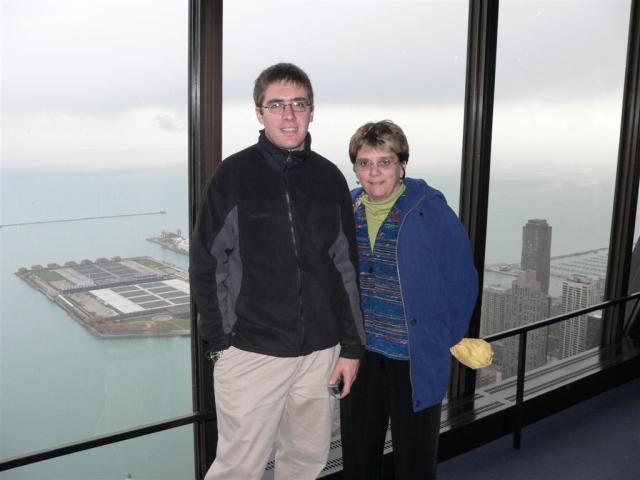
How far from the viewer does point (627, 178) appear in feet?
12.2

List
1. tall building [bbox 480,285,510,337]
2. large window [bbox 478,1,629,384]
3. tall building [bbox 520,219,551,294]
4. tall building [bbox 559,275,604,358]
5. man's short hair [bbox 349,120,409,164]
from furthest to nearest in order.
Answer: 1. tall building [bbox 559,275,604,358]
2. tall building [bbox 520,219,551,294]
3. tall building [bbox 480,285,510,337]
4. large window [bbox 478,1,629,384]
5. man's short hair [bbox 349,120,409,164]

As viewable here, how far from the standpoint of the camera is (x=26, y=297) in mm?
1795

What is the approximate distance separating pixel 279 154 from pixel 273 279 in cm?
38

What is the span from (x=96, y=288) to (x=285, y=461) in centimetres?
93

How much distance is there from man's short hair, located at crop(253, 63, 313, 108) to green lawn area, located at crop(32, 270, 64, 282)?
945 mm

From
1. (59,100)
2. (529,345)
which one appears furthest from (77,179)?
(529,345)

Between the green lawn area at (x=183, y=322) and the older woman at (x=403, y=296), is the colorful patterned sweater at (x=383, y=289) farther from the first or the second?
the green lawn area at (x=183, y=322)

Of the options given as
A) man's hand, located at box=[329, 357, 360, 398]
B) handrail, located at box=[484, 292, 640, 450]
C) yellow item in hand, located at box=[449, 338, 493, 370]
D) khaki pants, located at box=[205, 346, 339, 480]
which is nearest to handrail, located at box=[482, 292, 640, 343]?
handrail, located at box=[484, 292, 640, 450]

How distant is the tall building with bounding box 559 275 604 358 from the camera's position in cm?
346

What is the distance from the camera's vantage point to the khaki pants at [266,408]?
1.61 m

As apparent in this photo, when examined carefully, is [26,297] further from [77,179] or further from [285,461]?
[285,461]

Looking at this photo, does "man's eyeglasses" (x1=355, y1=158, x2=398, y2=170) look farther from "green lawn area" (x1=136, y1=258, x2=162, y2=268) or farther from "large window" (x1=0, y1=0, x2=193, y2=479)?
"green lawn area" (x1=136, y1=258, x2=162, y2=268)

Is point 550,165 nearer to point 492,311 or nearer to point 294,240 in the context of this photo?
point 492,311

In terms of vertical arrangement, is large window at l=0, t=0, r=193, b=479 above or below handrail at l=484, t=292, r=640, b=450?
above
